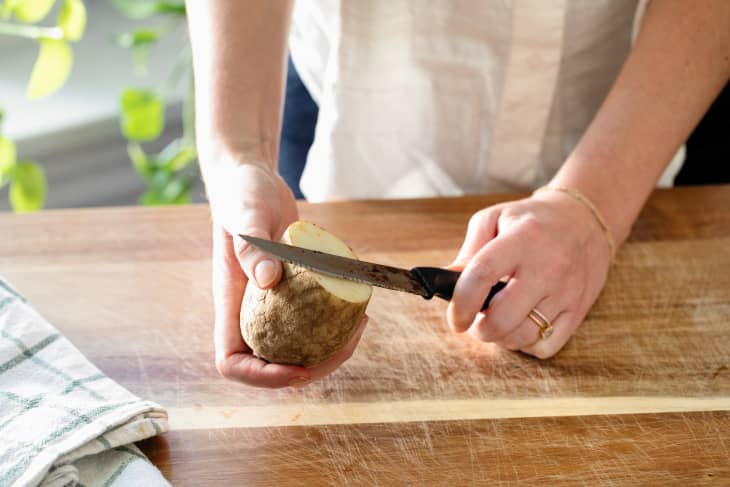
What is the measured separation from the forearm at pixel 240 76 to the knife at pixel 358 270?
0.83ft

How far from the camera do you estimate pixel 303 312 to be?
0.87 m

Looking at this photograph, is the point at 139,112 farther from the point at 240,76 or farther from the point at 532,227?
the point at 532,227

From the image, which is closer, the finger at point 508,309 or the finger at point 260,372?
the finger at point 260,372

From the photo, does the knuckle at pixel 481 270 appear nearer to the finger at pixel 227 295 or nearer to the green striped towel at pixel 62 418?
the finger at pixel 227 295

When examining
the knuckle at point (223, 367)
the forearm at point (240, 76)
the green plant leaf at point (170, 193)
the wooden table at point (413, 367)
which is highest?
the forearm at point (240, 76)

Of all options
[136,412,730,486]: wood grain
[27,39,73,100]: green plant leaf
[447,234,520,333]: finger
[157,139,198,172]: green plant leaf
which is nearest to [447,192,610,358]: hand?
[447,234,520,333]: finger

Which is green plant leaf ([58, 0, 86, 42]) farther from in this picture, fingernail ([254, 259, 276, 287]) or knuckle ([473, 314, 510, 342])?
knuckle ([473, 314, 510, 342])

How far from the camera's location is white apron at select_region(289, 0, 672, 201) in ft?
3.98

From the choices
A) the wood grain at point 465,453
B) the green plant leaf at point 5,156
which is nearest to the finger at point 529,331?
the wood grain at point 465,453

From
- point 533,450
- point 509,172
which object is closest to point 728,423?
point 533,450

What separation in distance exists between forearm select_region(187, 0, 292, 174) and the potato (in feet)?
0.80

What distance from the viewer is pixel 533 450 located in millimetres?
918

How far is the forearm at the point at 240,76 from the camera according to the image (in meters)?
1.12

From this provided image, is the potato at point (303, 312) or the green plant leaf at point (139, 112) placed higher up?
the potato at point (303, 312)
